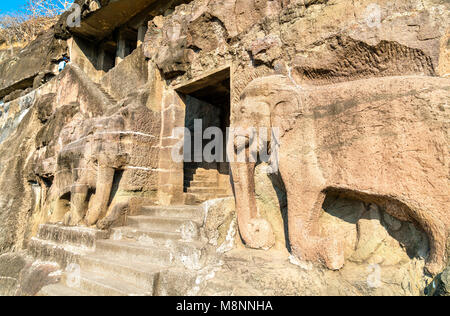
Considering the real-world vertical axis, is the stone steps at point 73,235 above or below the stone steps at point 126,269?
above

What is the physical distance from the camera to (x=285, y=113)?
2.50m

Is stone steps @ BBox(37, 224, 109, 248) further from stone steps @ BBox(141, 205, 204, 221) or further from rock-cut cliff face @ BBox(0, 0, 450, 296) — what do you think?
stone steps @ BBox(141, 205, 204, 221)

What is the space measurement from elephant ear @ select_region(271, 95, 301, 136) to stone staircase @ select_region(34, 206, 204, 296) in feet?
4.33

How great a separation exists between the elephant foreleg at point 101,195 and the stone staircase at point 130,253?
0.23 metres

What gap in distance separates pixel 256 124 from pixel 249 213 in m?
0.84

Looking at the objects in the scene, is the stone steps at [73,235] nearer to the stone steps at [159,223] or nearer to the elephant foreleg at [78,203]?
the elephant foreleg at [78,203]

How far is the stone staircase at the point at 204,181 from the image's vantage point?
229 inches

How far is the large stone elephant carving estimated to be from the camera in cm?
178

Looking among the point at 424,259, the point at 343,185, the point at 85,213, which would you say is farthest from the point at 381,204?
the point at 85,213

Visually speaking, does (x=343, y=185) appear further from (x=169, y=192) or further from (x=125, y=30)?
(x=125, y=30)

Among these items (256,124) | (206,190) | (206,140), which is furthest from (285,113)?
(206,140)

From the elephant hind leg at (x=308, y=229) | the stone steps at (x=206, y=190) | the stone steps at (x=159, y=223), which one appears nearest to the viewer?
the elephant hind leg at (x=308, y=229)

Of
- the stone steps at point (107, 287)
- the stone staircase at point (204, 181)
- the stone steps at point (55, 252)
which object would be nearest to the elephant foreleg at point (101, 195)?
the stone steps at point (55, 252)

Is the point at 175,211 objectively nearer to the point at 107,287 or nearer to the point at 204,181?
the point at 107,287
